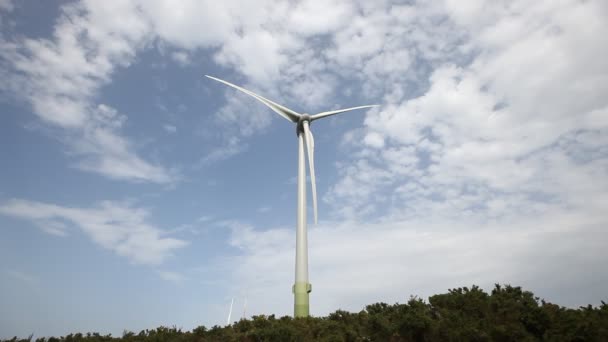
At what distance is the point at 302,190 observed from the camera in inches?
1548

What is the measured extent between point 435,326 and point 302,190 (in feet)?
66.6

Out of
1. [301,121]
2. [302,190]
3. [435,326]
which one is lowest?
[435,326]

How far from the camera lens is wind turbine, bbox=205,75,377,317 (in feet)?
112

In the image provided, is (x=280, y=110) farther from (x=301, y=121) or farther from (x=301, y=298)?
(x=301, y=298)

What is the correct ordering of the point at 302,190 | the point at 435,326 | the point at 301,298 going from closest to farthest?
the point at 435,326 → the point at 301,298 → the point at 302,190

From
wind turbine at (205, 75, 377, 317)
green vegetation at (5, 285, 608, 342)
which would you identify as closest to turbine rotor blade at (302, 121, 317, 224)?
wind turbine at (205, 75, 377, 317)

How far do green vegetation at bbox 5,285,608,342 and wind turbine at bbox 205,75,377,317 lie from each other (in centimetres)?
824

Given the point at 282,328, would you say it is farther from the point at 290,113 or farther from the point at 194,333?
the point at 290,113

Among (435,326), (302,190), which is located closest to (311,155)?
(302,190)

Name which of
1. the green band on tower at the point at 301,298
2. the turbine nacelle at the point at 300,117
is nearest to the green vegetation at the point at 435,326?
the green band on tower at the point at 301,298

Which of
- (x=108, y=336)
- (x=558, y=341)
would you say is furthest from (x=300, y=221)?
(x=558, y=341)

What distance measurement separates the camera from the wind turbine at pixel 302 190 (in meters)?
34.1

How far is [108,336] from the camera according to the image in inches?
943

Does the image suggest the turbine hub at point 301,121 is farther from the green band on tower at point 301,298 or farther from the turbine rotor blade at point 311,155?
the green band on tower at point 301,298
